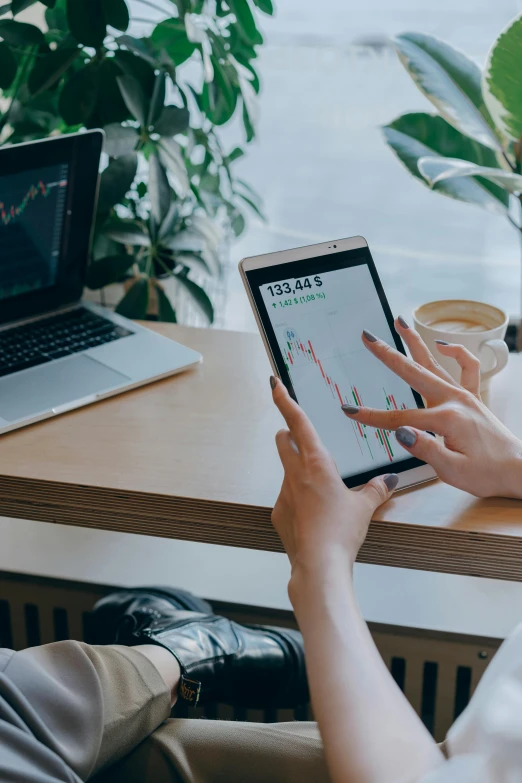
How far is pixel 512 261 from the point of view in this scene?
2109mm

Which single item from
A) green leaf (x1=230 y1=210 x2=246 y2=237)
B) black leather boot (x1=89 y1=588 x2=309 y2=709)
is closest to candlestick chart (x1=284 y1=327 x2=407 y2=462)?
black leather boot (x1=89 y1=588 x2=309 y2=709)

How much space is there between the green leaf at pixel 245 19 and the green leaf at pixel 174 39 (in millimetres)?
82

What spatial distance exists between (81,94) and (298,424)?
0.72m

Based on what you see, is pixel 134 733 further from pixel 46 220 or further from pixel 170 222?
pixel 170 222

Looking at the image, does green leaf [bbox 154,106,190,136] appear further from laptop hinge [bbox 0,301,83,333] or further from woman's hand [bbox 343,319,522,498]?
woman's hand [bbox 343,319,522,498]

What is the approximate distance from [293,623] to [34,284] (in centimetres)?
61

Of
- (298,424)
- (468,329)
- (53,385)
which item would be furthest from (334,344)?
(53,385)

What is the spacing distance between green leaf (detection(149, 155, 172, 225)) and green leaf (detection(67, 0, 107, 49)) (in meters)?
0.19

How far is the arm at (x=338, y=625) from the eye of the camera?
0.51m

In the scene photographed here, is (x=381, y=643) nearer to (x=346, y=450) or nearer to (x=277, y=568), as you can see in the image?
(x=277, y=568)

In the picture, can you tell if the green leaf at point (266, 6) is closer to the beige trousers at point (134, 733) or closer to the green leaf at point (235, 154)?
the green leaf at point (235, 154)

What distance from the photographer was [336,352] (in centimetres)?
76

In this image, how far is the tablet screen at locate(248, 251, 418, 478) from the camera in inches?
29.2

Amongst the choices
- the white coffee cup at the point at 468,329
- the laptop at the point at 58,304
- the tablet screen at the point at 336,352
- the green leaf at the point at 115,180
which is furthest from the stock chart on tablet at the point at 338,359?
the green leaf at the point at 115,180
